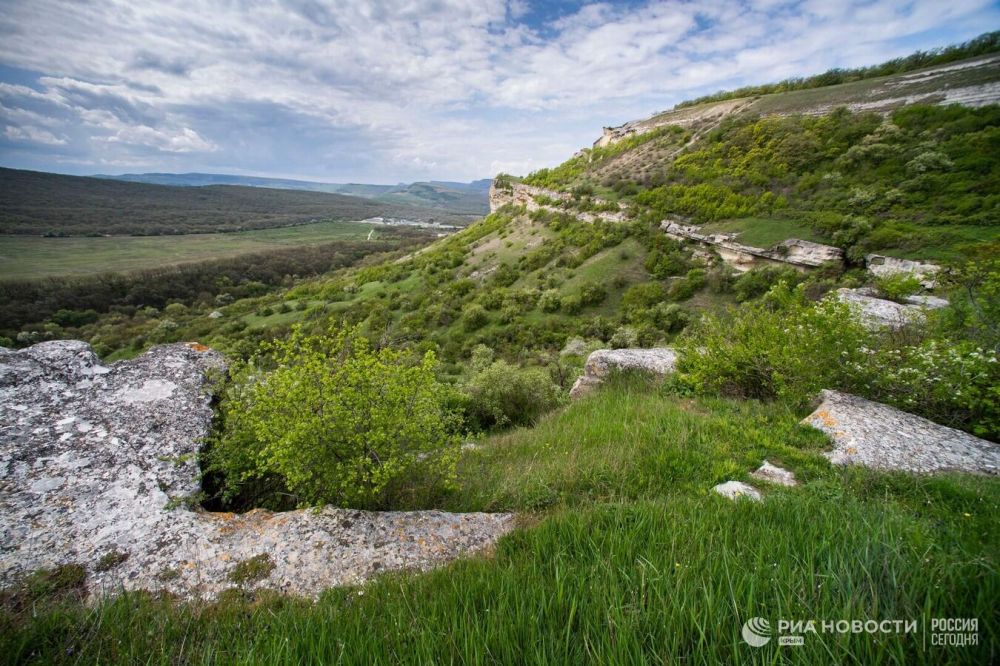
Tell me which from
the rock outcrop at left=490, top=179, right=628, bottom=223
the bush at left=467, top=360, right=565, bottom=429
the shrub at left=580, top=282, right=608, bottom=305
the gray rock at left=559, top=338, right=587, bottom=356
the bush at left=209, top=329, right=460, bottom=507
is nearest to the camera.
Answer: the bush at left=209, top=329, right=460, bottom=507

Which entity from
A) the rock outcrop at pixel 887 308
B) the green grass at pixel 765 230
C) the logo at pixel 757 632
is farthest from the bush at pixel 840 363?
the green grass at pixel 765 230

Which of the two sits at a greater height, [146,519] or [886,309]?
[886,309]

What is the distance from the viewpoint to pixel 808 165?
3166 cm

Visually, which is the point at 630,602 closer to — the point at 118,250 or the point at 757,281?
the point at 757,281

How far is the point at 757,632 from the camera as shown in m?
1.65

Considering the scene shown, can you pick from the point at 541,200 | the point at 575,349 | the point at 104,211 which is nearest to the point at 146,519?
the point at 575,349

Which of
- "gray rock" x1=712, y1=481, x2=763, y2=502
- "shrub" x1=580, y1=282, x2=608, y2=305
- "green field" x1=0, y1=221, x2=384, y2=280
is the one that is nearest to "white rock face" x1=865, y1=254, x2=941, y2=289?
"shrub" x1=580, y1=282, x2=608, y2=305

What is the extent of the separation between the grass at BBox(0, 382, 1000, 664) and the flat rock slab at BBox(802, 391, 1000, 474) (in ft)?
3.49

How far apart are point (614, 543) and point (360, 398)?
2846mm

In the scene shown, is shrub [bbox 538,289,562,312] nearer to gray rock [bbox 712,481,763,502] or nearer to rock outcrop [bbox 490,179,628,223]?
rock outcrop [bbox 490,179,628,223]

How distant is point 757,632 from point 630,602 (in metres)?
0.57

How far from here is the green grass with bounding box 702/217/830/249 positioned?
86.7ft

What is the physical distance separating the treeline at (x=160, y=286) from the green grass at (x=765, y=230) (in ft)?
255

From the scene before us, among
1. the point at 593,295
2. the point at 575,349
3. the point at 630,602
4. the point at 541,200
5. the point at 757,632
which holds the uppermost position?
the point at 541,200
